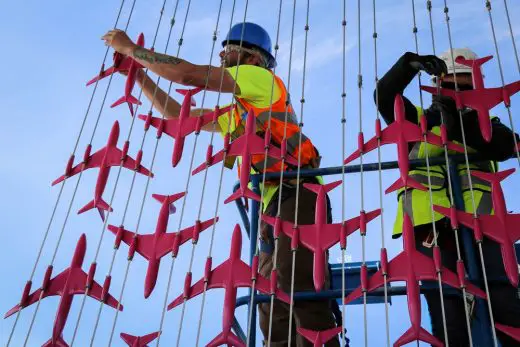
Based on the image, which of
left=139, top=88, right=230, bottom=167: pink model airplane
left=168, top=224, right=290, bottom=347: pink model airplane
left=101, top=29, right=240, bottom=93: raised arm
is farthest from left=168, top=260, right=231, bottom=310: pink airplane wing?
left=101, top=29, right=240, bottom=93: raised arm

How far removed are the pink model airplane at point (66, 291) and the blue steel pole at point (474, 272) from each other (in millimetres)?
1411

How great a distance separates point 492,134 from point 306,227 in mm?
994

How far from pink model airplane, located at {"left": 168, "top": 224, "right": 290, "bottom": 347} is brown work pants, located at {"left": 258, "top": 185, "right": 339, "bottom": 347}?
0.41 m

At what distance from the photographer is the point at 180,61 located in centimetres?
352

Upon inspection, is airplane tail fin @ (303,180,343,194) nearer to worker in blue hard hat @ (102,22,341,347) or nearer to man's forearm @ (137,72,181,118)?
worker in blue hard hat @ (102,22,341,347)

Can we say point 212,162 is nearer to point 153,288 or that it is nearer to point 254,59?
point 153,288

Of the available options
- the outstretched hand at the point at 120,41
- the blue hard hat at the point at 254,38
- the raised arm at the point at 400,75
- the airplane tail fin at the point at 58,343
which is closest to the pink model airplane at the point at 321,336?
the airplane tail fin at the point at 58,343

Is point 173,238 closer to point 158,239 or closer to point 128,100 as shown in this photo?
point 158,239

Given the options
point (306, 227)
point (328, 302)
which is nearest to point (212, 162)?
point (306, 227)

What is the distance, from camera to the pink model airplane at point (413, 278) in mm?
2381

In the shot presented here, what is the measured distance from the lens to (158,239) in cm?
291

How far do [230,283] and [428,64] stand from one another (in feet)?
4.31

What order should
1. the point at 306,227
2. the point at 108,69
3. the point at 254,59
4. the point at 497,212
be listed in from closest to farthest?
the point at 497,212
the point at 306,227
the point at 108,69
the point at 254,59

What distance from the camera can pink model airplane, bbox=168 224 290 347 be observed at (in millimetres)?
2590
